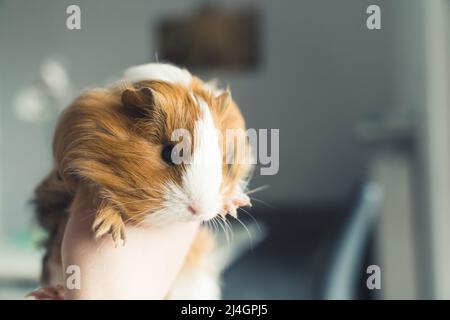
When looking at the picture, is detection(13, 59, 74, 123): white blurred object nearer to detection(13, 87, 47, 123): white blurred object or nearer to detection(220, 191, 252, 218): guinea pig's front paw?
detection(13, 87, 47, 123): white blurred object

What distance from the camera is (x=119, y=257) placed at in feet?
0.69

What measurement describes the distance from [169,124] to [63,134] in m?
0.05

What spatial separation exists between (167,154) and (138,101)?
2 centimetres

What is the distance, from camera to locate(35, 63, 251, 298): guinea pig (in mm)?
201

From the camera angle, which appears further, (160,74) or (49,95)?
(49,95)

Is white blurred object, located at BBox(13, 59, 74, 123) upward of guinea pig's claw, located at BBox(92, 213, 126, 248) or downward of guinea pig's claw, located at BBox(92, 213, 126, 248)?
upward

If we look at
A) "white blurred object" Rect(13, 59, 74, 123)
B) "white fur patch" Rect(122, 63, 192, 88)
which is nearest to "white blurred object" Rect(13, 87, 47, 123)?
"white blurred object" Rect(13, 59, 74, 123)

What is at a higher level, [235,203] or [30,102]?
[30,102]

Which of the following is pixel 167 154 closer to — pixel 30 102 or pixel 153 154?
pixel 153 154

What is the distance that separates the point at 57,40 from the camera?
Answer: 18.5 inches

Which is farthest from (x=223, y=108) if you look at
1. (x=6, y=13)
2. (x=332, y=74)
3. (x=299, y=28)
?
(x=299, y=28)

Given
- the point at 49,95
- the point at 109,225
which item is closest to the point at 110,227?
the point at 109,225

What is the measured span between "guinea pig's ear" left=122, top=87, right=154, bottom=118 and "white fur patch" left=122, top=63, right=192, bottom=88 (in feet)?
0.05

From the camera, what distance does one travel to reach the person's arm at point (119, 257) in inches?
8.1
